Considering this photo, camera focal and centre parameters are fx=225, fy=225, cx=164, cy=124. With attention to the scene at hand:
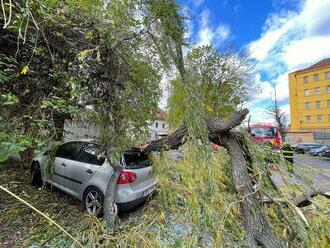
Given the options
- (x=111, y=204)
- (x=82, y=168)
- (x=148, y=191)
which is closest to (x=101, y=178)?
(x=82, y=168)

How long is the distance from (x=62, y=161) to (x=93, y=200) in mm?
1469

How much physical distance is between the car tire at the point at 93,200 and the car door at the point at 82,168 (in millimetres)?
193

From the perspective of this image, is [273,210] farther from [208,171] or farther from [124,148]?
[124,148]

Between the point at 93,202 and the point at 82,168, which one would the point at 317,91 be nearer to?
the point at 82,168

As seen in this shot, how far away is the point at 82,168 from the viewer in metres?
4.73

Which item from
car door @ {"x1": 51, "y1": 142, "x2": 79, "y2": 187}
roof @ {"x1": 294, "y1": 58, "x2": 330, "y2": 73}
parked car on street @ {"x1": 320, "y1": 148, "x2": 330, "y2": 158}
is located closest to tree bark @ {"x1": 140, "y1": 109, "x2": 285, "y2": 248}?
car door @ {"x1": 51, "y1": 142, "x2": 79, "y2": 187}

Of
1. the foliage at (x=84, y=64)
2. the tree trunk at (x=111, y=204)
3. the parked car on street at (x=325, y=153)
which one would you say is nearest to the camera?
the foliage at (x=84, y=64)

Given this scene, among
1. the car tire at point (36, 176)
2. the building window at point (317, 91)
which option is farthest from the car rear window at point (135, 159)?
the building window at point (317, 91)

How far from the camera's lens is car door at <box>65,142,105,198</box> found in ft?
14.9

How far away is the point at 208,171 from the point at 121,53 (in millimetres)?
2194

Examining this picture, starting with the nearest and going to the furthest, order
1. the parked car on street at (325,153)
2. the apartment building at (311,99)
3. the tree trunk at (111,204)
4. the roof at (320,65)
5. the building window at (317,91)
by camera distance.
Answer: the tree trunk at (111,204), the parked car on street at (325,153), the apartment building at (311,99), the roof at (320,65), the building window at (317,91)

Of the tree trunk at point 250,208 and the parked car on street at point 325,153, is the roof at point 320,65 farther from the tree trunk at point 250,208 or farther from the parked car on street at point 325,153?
the tree trunk at point 250,208

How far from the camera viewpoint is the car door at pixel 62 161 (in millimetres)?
5117

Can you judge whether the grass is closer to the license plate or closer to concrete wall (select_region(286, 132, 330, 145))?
the license plate
